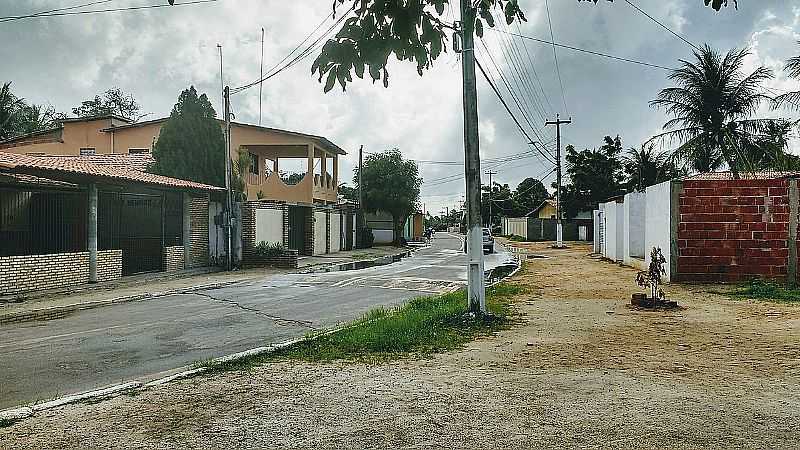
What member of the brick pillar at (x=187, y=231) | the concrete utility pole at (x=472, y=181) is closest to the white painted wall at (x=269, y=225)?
the brick pillar at (x=187, y=231)

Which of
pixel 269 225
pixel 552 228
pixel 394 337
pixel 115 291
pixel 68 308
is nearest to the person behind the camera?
pixel 394 337

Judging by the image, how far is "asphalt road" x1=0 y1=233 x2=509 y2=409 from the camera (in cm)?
805

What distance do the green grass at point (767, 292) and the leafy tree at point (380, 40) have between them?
11919 millimetres

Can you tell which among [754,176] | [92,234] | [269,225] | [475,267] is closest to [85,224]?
[92,234]

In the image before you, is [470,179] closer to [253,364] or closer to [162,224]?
[253,364]

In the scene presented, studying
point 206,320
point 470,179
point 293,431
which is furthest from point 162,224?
point 293,431

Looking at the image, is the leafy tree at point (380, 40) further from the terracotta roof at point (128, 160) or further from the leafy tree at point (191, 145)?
the terracotta roof at point (128, 160)

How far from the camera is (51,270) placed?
1766cm

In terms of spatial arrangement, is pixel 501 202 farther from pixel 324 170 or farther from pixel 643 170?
pixel 324 170

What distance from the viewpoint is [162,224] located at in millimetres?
23344

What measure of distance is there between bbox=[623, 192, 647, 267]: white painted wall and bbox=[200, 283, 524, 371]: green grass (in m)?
15.0

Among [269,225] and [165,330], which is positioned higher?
[269,225]

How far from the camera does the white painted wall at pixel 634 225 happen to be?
25.9 m

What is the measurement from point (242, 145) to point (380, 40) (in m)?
34.8
